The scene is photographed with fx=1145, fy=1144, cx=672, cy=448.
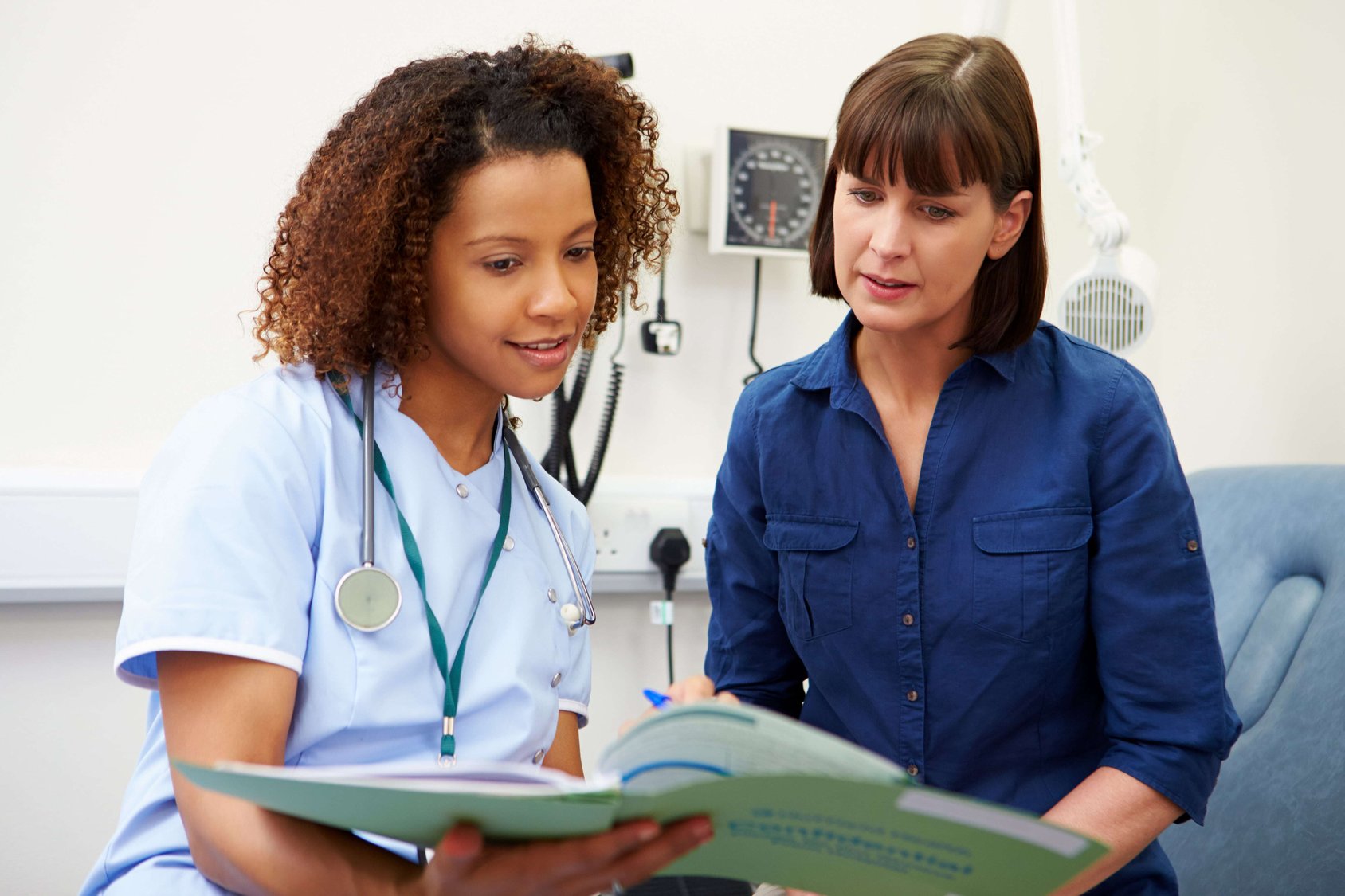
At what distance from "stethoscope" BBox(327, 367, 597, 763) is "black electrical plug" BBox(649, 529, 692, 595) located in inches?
29.7

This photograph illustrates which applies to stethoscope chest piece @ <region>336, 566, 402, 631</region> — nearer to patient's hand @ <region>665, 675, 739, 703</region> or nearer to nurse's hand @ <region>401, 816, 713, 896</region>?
nurse's hand @ <region>401, 816, 713, 896</region>

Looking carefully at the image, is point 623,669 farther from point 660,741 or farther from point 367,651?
point 660,741

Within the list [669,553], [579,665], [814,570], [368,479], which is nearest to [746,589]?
[814,570]

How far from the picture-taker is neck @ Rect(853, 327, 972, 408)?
1187 mm

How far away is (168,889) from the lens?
86 centimetres

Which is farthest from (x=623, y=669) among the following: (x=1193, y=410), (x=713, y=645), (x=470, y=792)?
(x=470, y=792)

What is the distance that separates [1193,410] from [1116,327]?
74cm

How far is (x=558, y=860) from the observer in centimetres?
74

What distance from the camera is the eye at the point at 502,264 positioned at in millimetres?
1009

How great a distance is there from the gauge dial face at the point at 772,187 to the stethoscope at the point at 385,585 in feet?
3.05

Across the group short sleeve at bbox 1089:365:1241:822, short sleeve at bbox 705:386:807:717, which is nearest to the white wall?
short sleeve at bbox 705:386:807:717

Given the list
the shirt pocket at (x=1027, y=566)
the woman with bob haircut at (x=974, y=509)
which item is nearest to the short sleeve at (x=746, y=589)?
the woman with bob haircut at (x=974, y=509)

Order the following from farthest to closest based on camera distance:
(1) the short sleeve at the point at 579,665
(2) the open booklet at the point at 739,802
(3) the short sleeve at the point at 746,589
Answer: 1. (3) the short sleeve at the point at 746,589
2. (1) the short sleeve at the point at 579,665
3. (2) the open booklet at the point at 739,802

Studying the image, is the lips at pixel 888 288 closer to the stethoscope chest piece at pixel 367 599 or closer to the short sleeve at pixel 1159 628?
the short sleeve at pixel 1159 628
